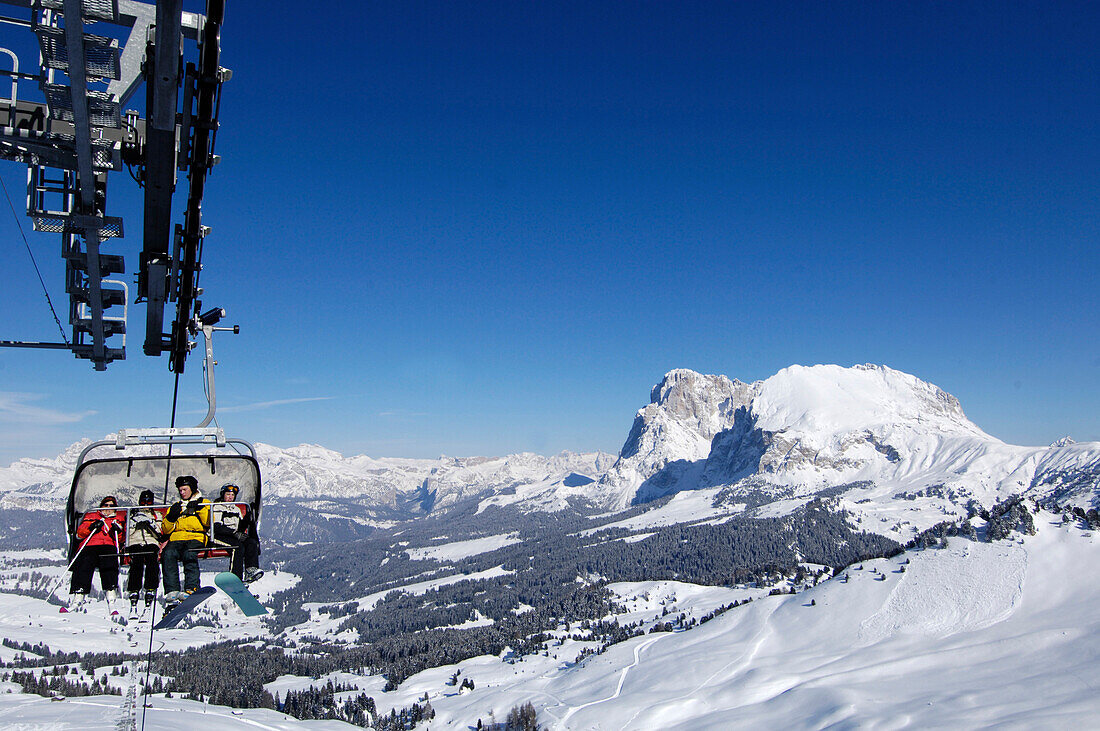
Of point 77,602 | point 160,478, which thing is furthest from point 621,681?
point 77,602

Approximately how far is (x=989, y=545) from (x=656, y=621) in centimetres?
8724

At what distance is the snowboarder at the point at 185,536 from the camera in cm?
1577

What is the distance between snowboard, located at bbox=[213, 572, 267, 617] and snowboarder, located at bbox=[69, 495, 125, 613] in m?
2.91

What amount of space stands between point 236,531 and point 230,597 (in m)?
3.81

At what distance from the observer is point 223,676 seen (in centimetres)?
16950

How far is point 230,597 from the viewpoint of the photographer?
1355cm

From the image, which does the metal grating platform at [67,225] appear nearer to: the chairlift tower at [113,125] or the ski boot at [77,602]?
the chairlift tower at [113,125]

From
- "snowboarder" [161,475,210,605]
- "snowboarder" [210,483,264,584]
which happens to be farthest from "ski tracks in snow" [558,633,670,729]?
"snowboarder" [161,475,210,605]

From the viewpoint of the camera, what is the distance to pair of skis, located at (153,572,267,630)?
1328 cm

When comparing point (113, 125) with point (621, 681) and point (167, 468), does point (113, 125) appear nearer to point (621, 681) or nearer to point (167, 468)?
point (167, 468)

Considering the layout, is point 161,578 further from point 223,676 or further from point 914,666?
point 223,676

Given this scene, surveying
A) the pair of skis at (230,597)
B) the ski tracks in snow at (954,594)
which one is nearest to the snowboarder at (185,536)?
the pair of skis at (230,597)

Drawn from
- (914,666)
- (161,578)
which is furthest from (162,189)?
(914,666)

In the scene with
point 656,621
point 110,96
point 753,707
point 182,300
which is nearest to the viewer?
point 110,96
